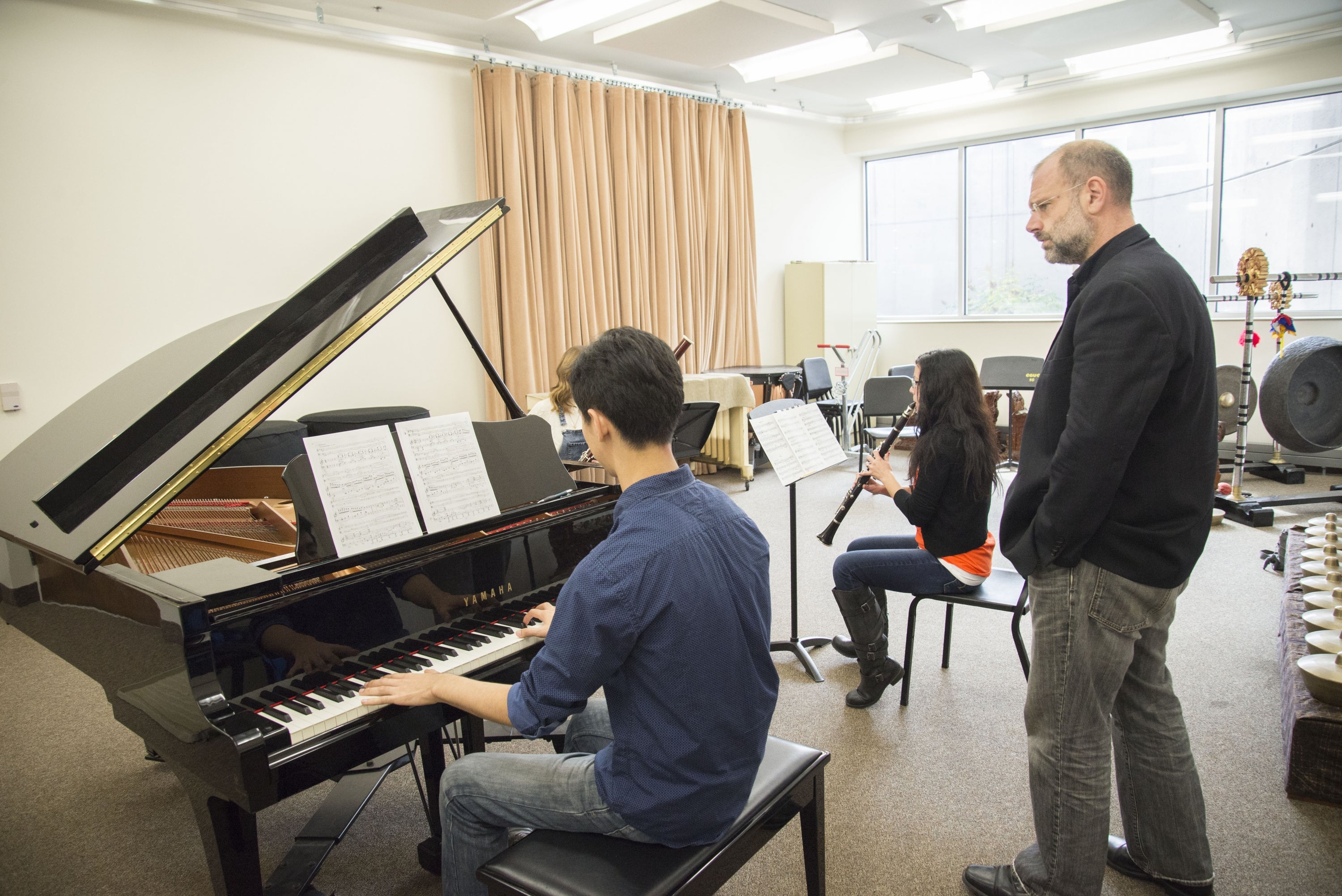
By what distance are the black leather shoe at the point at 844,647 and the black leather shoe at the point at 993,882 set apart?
4.01ft

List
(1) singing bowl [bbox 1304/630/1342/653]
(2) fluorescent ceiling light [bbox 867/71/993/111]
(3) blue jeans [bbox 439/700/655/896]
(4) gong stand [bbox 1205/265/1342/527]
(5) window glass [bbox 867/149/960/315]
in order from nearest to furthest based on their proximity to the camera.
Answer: (3) blue jeans [bbox 439/700/655/896]
(1) singing bowl [bbox 1304/630/1342/653]
(4) gong stand [bbox 1205/265/1342/527]
(2) fluorescent ceiling light [bbox 867/71/993/111]
(5) window glass [bbox 867/149/960/315]

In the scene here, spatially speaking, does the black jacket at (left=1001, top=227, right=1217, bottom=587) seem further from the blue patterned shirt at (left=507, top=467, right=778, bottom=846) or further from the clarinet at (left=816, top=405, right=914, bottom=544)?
the clarinet at (left=816, top=405, right=914, bottom=544)

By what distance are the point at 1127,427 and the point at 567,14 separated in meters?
4.48

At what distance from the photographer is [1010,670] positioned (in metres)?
3.03

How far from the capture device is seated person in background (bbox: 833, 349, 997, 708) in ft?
8.18

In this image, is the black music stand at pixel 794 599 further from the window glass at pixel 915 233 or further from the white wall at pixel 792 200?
the window glass at pixel 915 233

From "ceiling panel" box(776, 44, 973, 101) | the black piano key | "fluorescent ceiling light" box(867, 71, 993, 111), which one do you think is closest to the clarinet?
the black piano key

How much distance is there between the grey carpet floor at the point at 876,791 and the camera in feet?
6.54

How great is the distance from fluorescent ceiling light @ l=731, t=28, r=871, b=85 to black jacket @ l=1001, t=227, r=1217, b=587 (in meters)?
4.52

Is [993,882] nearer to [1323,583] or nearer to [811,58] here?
[1323,583]

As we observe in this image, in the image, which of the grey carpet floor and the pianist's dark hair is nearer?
the pianist's dark hair

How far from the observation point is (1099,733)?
1.64 meters

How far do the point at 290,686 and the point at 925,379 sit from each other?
1930mm

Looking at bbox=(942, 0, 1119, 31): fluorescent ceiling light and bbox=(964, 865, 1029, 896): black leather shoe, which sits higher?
bbox=(942, 0, 1119, 31): fluorescent ceiling light
